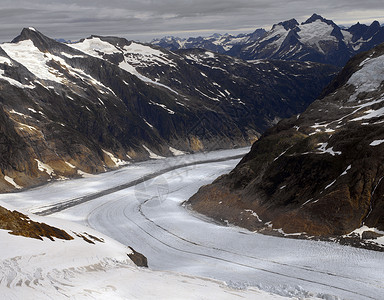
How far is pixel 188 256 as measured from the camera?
4162 cm

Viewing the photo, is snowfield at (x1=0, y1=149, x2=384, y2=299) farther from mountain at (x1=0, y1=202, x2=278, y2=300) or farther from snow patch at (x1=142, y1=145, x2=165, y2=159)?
snow patch at (x1=142, y1=145, x2=165, y2=159)

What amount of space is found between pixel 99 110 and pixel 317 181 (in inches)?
3842

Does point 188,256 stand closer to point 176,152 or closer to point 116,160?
point 116,160

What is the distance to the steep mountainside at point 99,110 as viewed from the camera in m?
101

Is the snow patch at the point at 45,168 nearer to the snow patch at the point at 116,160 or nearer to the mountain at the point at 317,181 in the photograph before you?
the snow patch at the point at 116,160

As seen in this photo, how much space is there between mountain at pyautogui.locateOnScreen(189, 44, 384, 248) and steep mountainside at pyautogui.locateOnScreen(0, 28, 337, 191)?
160 feet

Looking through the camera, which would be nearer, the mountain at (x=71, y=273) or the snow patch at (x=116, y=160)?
the mountain at (x=71, y=273)

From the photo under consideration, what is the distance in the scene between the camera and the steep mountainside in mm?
101188

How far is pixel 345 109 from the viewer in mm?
71000

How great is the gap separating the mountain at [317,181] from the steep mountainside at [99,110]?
1917 inches

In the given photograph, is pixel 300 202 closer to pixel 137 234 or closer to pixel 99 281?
pixel 137 234

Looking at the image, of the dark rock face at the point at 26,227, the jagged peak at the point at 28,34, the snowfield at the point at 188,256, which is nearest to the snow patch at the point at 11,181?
the snowfield at the point at 188,256

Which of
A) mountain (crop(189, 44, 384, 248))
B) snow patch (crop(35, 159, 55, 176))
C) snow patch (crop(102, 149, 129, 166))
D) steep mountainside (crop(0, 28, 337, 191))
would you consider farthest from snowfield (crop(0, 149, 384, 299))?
snow patch (crop(102, 149, 129, 166))

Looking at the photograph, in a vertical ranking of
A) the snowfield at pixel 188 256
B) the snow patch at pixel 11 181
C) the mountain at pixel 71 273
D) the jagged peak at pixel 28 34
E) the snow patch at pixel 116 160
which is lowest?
the snow patch at pixel 116 160
